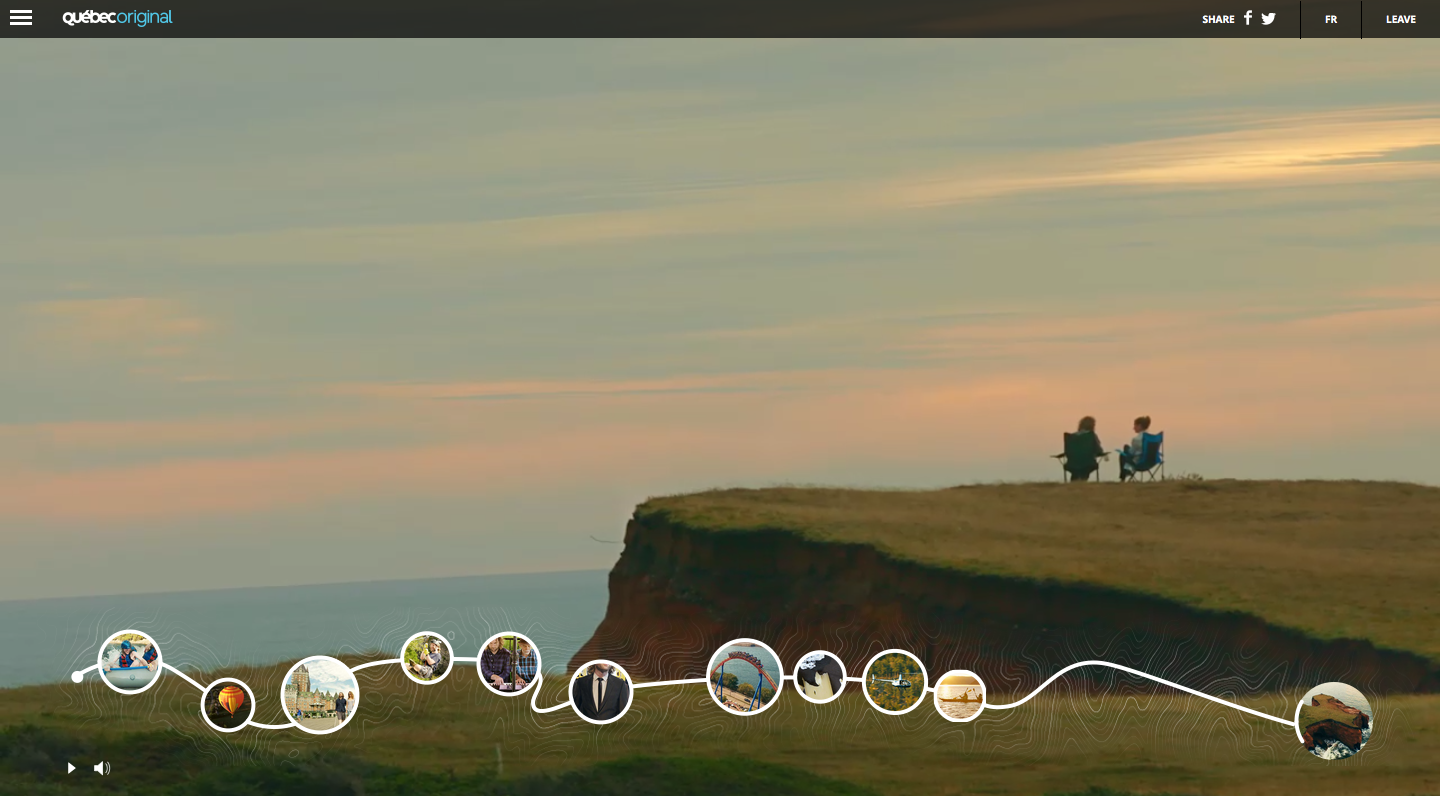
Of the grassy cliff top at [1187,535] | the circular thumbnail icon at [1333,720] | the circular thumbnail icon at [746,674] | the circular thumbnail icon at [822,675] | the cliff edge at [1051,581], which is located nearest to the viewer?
the circular thumbnail icon at [746,674]

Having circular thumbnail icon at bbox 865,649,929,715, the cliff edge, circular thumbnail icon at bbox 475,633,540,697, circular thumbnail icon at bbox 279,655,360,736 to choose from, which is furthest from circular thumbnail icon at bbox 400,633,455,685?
the cliff edge

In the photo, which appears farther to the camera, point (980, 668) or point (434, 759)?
point (980, 668)

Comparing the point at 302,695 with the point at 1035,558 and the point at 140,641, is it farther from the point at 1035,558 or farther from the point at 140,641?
the point at 1035,558

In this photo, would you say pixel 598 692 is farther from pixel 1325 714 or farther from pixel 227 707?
pixel 1325 714

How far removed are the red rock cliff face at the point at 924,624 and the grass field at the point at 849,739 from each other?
354cm

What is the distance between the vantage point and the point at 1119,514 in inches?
1350

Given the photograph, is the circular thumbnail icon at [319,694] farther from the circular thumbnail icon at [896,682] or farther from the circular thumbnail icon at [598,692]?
the circular thumbnail icon at [896,682]

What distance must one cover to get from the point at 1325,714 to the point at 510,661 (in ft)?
26.6

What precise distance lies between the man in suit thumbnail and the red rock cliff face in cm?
1053

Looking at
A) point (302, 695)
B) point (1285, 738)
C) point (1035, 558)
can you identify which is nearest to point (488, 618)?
point (302, 695)

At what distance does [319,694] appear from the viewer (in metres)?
14.6

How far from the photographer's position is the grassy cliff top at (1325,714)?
16.0 metres

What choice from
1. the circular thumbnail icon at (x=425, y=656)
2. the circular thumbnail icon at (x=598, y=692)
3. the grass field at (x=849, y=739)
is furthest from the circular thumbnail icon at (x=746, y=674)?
the grass field at (x=849, y=739)
